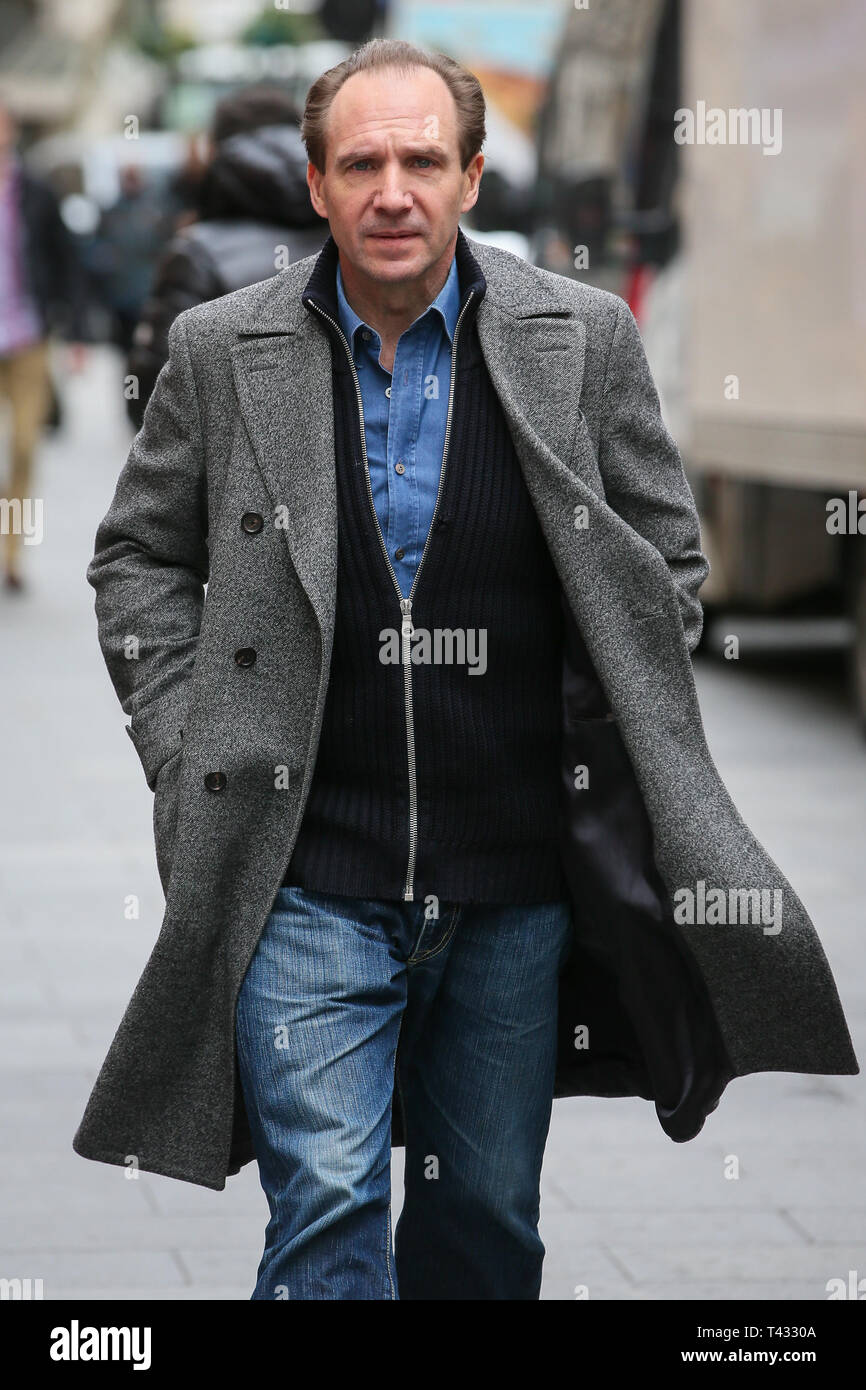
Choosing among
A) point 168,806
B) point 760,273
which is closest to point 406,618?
point 168,806

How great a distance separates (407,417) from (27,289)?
9510 mm

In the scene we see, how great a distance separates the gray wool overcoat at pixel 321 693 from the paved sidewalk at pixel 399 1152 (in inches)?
44.2

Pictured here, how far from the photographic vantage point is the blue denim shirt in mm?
3180

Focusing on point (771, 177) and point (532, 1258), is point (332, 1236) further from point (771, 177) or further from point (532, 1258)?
point (771, 177)

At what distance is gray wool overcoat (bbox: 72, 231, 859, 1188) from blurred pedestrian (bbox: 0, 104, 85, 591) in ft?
30.0

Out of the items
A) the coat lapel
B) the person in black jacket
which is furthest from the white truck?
the coat lapel

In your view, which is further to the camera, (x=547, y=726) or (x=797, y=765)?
(x=797, y=765)

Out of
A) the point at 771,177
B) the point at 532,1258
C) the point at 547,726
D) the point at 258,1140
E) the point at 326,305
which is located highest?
the point at 771,177

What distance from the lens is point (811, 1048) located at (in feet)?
10.9

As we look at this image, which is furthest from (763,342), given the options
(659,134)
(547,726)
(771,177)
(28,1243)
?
(547,726)

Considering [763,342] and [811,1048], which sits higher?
[763,342]

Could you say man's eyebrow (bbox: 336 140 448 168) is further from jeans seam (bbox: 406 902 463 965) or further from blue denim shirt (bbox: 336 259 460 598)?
jeans seam (bbox: 406 902 463 965)

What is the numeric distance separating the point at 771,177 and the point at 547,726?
7234 mm

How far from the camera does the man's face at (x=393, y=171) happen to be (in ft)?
10.2
